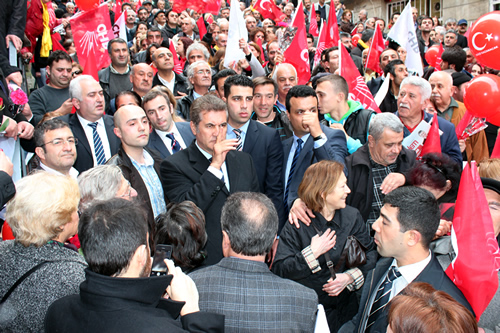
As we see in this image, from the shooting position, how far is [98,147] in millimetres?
4543

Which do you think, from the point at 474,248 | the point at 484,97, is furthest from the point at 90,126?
the point at 484,97

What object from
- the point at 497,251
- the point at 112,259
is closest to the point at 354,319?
the point at 497,251

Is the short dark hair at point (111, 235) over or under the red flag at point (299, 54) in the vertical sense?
under

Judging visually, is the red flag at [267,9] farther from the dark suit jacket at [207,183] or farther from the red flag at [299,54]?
the dark suit jacket at [207,183]

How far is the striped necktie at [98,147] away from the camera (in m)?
4.48

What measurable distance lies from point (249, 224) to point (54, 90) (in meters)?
4.67

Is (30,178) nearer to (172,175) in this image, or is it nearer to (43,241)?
(43,241)

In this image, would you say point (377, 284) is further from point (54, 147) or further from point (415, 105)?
point (54, 147)

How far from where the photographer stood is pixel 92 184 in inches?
119

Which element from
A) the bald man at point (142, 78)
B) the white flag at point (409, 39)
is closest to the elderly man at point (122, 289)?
the bald man at point (142, 78)

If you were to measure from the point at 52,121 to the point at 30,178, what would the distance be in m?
1.51

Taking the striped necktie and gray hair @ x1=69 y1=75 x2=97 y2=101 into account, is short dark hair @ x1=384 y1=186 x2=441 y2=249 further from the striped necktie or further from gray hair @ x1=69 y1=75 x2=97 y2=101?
gray hair @ x1=69 y1=75 x2=97 y2=101

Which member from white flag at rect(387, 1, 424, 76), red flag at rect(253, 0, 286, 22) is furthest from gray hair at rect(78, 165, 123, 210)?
red flag at rect(253, 0, 286, 22)

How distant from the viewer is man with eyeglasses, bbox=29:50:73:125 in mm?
5824
